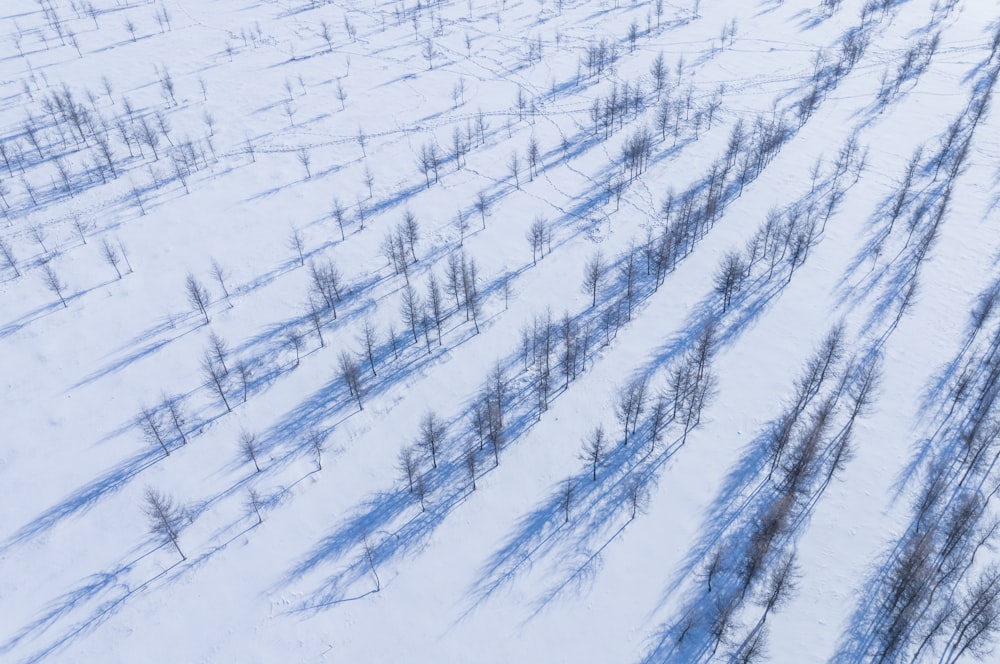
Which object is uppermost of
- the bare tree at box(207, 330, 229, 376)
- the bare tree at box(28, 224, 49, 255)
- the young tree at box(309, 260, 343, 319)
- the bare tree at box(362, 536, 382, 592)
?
the bare tree at box(28, 224, 49, 255)

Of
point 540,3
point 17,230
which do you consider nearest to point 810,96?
point 540,3

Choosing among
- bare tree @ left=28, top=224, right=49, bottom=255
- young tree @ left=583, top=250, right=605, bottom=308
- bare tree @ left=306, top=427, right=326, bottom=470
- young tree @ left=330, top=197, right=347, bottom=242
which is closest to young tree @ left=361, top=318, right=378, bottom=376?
bare tree @ left=306, top=427, right=326, bottom=470

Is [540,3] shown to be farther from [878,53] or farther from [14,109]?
[14,109]

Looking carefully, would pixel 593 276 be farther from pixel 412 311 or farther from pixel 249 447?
pixel 249 447

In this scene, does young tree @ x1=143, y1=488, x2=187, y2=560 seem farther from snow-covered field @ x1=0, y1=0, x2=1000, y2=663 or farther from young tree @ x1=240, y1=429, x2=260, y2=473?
young tree @ x1=240, y1=429, x2=260, y2=473

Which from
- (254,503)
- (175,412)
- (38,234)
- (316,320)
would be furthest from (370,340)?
(38,234)

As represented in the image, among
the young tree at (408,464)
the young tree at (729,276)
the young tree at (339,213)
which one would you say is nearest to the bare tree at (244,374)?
the young tree at (408,464)
